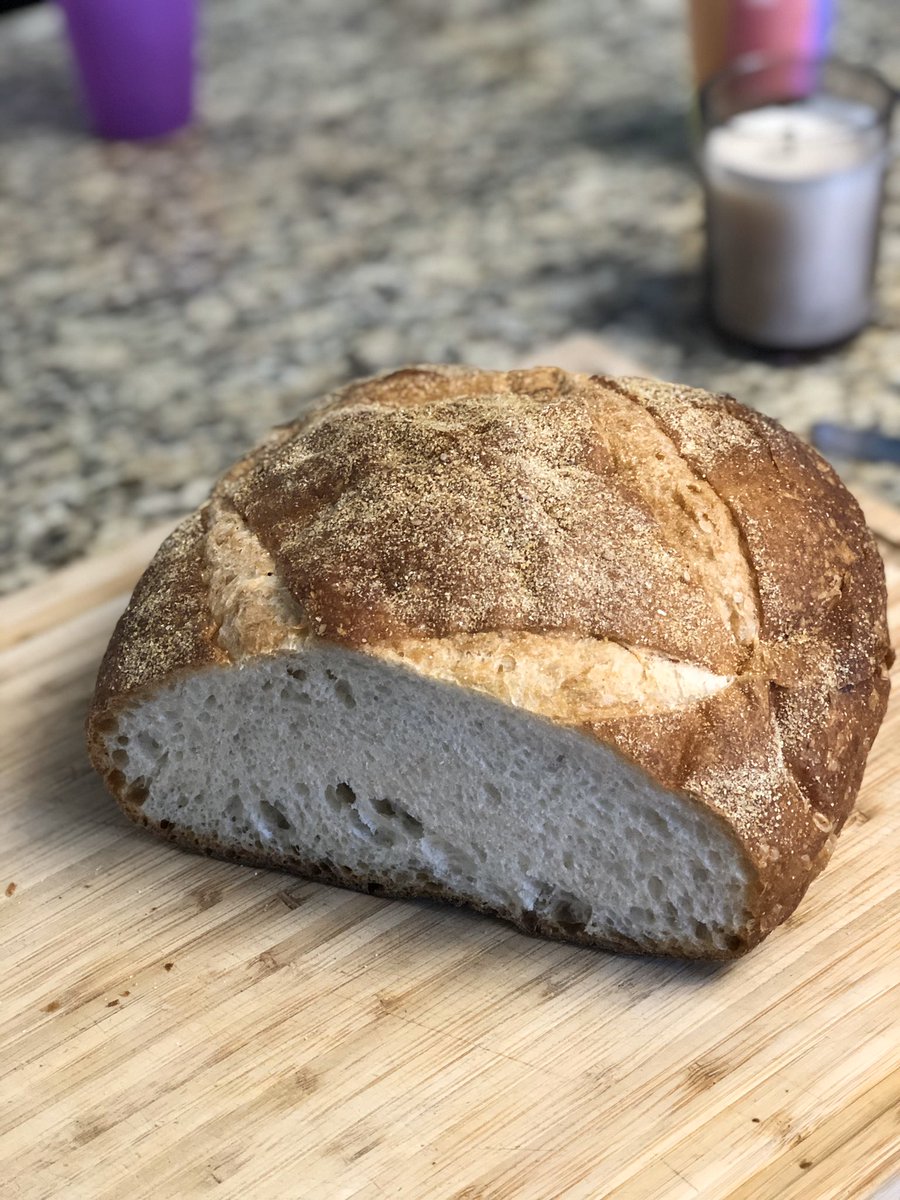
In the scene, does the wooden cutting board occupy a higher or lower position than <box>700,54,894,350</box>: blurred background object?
lower

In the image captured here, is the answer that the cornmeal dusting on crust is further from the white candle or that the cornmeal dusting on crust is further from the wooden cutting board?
the white candle

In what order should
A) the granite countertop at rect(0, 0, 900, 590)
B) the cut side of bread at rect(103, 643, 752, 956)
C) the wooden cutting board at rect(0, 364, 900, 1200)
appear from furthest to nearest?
the granite countertop at rect(0, 0, 900, 590), the cut side of bread at rect(103, 643, 752, 956), the wooden cutting board at rect(0, 364, 900, 1200)

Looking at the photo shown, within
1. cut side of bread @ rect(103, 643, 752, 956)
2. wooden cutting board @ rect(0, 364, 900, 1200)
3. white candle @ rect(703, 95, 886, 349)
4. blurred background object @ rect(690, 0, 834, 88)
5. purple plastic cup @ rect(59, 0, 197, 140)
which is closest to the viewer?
wooden cutting board @ rect(0, 364, 900, 1200)

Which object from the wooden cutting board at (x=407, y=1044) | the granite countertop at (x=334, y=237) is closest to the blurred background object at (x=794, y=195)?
the granite countertop at (x=334, y=237)

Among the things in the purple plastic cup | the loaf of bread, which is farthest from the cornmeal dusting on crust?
the purple plastic cup

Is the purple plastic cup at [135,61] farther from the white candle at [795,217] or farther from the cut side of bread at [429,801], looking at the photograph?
the cut side of bread at [429,801]

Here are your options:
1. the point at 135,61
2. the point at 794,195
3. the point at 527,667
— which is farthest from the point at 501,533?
the point at 135,61

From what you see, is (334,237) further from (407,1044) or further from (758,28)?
(407,1044)
